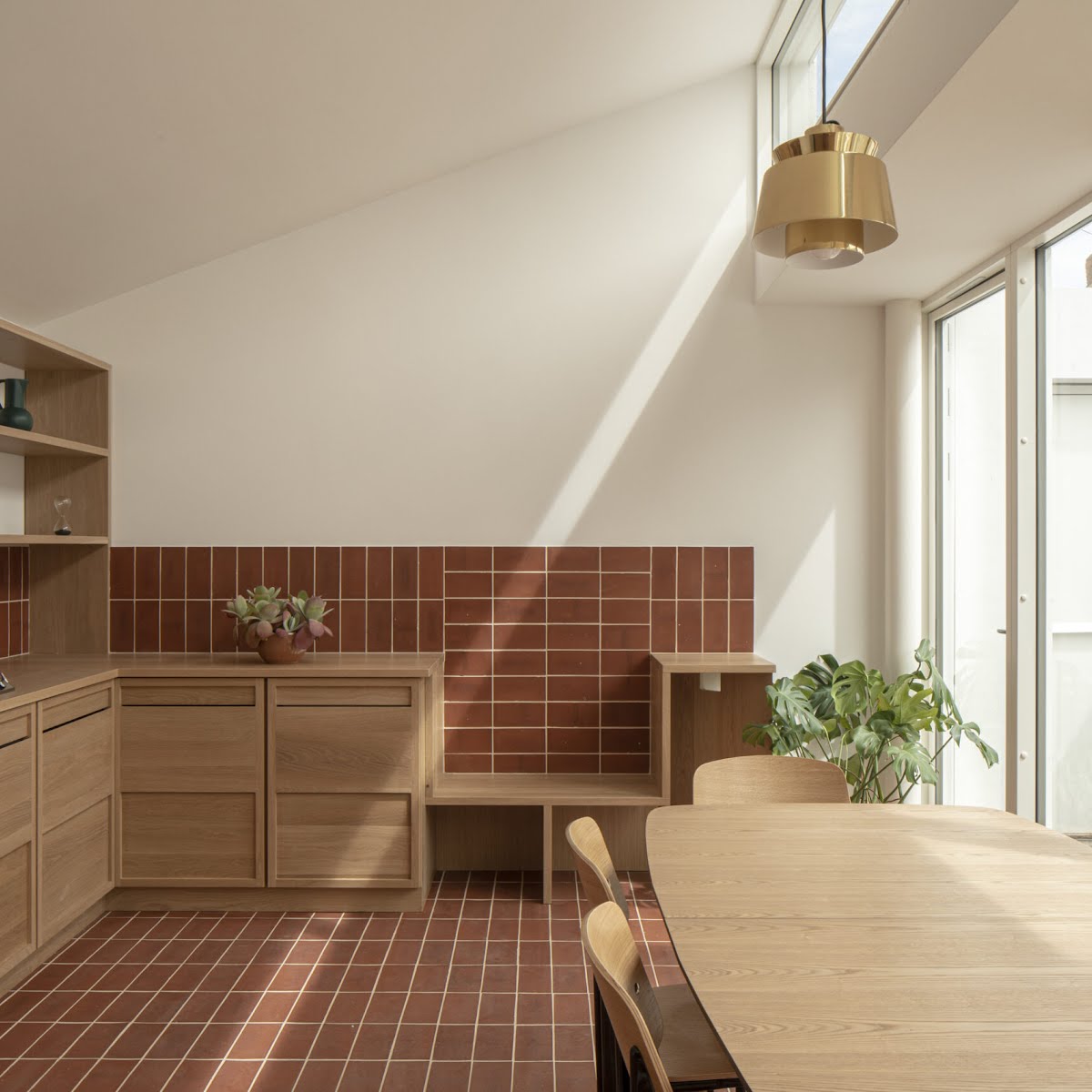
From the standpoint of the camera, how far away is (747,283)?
4.31 metres

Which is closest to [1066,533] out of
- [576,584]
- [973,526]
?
[973,526]

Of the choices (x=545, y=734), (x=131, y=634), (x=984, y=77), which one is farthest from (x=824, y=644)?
(x=131, y=634)

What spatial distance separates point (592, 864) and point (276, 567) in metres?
2.70

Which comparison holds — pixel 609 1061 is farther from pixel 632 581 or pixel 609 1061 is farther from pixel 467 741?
pixel 632 581

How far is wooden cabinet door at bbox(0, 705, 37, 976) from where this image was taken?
303 centimetres

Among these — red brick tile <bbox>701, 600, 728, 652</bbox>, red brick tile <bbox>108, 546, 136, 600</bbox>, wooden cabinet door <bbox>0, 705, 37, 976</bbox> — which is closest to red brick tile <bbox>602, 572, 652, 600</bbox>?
red brick tile <bbox>701, 600, 728, 652</bbox>

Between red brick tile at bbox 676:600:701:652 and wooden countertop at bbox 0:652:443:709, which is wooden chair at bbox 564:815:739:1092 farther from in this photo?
red brick tile at bbox 676:600:701:652

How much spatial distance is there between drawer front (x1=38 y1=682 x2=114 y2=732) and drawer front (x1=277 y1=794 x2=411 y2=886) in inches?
29.3

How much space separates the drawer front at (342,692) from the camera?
3725 mm

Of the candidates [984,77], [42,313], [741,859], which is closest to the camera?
[741,859]

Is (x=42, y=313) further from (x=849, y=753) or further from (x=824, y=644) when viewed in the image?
(x=849, y=753)

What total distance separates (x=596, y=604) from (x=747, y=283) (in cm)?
154

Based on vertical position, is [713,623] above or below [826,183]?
below

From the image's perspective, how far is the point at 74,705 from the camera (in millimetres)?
3445
